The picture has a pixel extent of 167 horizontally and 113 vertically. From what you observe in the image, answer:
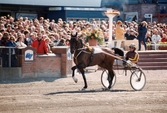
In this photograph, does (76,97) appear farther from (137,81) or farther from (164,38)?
(164,38)

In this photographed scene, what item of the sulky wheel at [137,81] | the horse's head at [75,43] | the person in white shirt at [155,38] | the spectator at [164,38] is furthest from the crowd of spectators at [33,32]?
the spectator at [164,38]

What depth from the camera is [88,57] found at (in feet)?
56.2

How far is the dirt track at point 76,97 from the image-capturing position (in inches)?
520

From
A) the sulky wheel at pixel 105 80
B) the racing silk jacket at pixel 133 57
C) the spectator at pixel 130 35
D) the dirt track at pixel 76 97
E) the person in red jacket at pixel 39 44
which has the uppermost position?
the spectator at pixel 130 35

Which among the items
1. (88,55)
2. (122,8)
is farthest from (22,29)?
(122,8)

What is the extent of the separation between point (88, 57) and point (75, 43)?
2.26 feet

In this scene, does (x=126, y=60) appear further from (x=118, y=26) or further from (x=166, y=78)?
(x=118, y=26)

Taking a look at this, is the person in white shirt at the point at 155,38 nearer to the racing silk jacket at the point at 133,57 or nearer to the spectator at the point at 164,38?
the spectator at the point at 164,38

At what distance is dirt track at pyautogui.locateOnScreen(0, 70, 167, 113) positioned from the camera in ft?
43.3

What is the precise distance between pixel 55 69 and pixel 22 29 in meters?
2.28

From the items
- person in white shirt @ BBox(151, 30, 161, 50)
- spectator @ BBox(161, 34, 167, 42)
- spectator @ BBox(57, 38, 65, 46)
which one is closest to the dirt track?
spectator @ BBox(57, 38, 65, 46)

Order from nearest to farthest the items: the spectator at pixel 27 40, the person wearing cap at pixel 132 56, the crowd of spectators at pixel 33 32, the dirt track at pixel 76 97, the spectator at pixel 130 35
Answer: the dirt track at pixel 76 97 → the person wearing cap at pixel 132 56 → the crowd of spectators at pixel 33 32 → the spectator at pixel 27 40 → the spectator at pixel 130 35

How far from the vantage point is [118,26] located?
80.0ft

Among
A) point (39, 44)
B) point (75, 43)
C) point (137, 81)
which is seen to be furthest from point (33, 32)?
point (137, 81)
